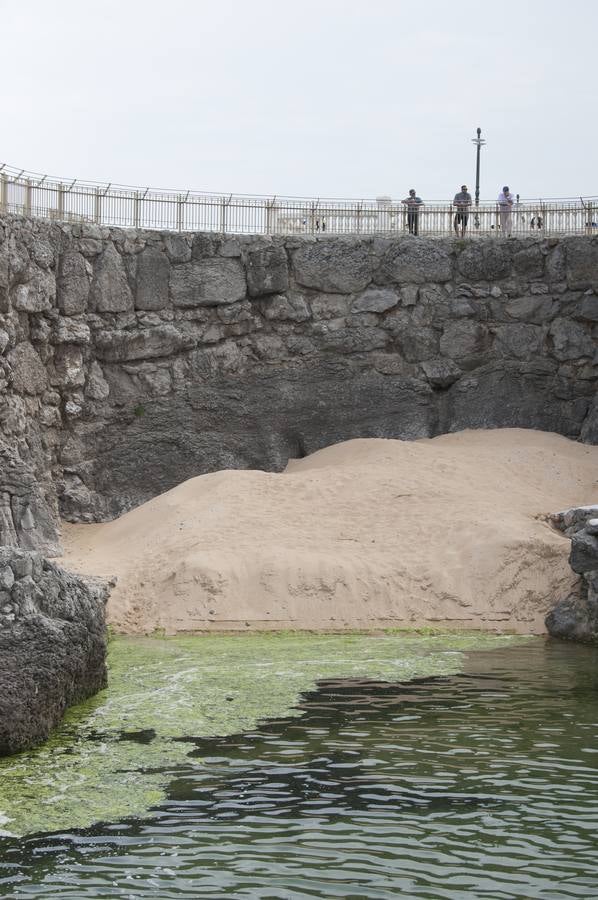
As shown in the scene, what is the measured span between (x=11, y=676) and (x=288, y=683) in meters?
3.91

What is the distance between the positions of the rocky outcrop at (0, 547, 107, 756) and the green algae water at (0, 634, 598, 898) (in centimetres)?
27

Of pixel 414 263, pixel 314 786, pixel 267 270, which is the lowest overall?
pixel 314 786

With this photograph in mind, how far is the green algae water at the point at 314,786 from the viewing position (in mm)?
8375

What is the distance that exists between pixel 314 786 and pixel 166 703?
3.56m

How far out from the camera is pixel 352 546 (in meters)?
21.0

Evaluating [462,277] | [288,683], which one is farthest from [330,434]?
[288,683]

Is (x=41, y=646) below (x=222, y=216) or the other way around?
below

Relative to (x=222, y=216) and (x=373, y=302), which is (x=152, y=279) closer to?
(x=222, y=216)

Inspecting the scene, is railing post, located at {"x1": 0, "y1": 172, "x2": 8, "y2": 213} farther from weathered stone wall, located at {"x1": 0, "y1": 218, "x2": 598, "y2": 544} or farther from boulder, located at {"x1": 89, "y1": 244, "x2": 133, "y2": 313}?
boulder, located at {"x1": 89, "y1": 244, "x2": 133, "y2": 313}

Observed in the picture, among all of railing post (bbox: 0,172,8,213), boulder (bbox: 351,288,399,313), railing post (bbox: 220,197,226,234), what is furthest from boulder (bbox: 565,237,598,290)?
railing post (bbox: 0,172,8,213)

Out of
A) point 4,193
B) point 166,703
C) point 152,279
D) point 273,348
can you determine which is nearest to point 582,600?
point 166,703

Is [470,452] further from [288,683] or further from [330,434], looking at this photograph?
[288,683]

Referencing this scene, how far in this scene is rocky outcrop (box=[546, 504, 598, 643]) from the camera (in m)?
18.0

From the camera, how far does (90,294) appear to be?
2489cm
